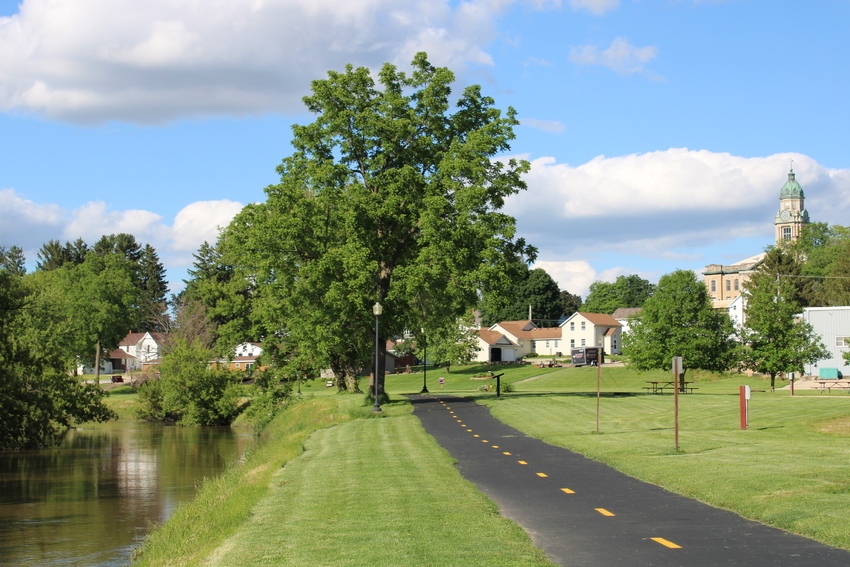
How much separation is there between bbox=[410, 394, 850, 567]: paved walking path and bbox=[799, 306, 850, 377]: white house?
48184 millimetres

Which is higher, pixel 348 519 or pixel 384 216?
pixel 384 216

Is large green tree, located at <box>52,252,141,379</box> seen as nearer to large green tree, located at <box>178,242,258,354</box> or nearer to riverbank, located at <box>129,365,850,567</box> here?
large green tree, located at <box>178,242,258,354</box>

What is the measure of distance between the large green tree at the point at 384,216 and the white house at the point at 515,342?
71.3 m

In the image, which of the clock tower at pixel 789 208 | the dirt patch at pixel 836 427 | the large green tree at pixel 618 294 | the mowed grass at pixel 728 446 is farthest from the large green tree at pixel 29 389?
the clock tower at pixel 789 208

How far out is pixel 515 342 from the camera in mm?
115375

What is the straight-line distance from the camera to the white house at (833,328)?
196ft

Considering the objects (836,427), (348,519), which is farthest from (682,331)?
(348,519)

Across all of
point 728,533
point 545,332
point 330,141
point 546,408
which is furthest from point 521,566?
point 545,332

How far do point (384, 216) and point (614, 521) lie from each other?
2729 cm

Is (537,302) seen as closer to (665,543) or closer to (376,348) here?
(376,348)

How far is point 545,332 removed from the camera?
4636 inches

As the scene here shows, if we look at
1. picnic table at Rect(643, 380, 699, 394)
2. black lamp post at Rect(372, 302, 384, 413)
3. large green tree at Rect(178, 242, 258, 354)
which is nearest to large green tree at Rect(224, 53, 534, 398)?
black lamp post at Rect(372, 302, 384, 413)

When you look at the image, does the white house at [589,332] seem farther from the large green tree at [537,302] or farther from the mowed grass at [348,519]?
the mowed grass at [348,519]

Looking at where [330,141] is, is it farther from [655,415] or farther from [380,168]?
[655,415]
